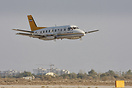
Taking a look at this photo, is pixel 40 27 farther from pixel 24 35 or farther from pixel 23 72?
pixel 23 72

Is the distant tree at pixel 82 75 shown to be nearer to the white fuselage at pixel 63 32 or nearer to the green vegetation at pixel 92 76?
the green vegetation at pixel 92 76

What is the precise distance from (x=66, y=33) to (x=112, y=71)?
67072mm

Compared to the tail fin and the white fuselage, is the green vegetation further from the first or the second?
the white fuselage

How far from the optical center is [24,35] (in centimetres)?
9681

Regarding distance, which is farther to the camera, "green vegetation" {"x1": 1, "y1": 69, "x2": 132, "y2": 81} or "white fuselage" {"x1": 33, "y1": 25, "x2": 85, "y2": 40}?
"green vegetation" {"x1": 1, "y1": 69, "x2": 132, "y2": 81}

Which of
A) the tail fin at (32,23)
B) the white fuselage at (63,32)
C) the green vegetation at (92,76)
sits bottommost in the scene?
the green vegetation at (92,76)

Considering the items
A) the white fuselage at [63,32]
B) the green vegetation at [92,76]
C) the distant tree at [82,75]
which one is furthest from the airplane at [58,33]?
the distant tree at [82,75]

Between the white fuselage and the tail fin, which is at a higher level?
the tail fin

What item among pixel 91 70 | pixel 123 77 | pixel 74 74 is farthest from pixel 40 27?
pixel 91 70

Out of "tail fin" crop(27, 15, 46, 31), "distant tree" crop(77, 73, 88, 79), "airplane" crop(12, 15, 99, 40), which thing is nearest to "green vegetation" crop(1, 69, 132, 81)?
"distant tree" crop(77, 73, 88, 79)

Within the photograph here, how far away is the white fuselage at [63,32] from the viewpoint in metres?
93.6

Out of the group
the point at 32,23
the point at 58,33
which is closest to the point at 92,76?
the point at 32,23

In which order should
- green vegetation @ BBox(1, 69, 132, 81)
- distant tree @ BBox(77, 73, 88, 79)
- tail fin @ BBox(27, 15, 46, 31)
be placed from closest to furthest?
tail fin @ BBox(27, 15, 46, 31) → green vegetation @ BBox(1, 69, 132, 81) → distant tree @ BBox(77, 73, 88, 79)

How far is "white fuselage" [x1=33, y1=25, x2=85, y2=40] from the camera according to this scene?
3683 inches
